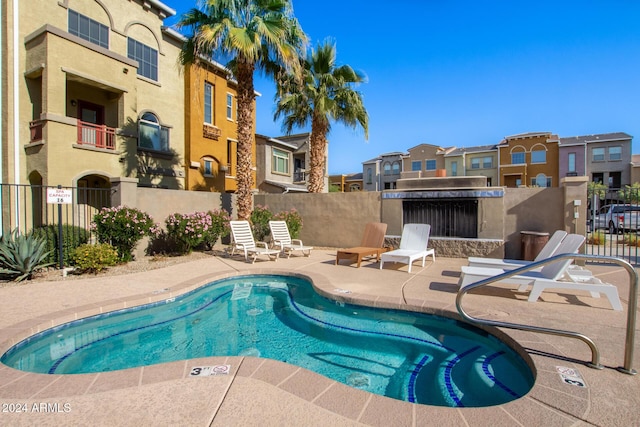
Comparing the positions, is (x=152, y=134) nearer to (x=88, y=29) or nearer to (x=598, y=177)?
(x=88, y=29)

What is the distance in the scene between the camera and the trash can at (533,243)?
30.3ft

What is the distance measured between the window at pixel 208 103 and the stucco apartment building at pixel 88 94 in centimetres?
191

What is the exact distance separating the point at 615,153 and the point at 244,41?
4628cm

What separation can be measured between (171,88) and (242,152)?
33.9 ft

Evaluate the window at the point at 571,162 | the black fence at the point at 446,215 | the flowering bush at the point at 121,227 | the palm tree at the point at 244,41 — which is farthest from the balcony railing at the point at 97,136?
the window at the point at 571,162

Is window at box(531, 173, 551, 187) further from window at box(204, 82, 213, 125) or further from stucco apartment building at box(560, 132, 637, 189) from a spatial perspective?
window at box(204, 82, 213, 125)

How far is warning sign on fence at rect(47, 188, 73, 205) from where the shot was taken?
25.0 feet

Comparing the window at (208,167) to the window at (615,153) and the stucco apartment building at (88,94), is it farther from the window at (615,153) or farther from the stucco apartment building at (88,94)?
the window at (615,153)

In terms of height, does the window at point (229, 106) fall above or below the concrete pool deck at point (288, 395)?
above

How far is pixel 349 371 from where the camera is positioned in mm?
3953

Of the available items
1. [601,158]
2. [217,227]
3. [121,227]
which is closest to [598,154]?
[601,158]

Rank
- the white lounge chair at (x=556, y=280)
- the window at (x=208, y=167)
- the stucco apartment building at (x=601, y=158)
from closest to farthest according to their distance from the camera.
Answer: the white lounge chair at (x=556, y=280)
the window at (x=208, y=167)
the stucco apartment building at (x=601, y=158)

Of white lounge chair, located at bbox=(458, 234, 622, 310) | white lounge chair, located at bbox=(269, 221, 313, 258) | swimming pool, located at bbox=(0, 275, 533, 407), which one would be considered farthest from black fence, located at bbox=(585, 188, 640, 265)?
white lounge chair, located at bbox=(269, 221, 313, 258)

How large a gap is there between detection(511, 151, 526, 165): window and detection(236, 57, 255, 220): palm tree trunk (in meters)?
39.9
